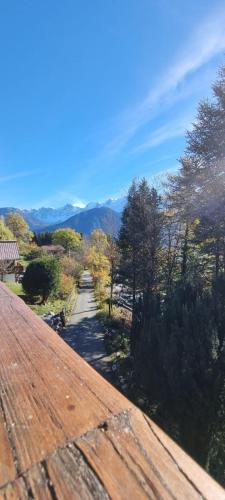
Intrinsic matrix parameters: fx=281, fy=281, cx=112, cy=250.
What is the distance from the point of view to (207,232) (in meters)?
15.6

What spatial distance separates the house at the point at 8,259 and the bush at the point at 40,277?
22.9 ft

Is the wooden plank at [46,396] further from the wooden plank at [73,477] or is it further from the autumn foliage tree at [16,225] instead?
the autumn foliage tree at [16,225]

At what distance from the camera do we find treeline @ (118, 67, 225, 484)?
18.9 ft

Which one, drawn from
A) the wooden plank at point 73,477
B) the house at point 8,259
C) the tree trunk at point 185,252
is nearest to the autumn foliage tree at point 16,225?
the house at point 8,259

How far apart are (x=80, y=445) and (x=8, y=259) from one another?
29.7 m

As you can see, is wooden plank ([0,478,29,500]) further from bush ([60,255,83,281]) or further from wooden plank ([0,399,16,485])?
bush ([60,255,83,281])

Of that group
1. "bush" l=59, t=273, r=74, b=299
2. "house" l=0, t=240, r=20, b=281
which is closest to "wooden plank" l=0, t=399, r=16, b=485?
"bush" l=59, t=273, r=74, b=299

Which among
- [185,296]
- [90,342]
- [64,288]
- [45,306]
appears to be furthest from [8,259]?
[185,296]

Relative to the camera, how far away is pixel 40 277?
69.1 feet

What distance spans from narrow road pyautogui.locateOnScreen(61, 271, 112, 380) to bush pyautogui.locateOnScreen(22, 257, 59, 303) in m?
3.06

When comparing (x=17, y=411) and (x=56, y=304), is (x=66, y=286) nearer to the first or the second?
A: (x=56, y=304)

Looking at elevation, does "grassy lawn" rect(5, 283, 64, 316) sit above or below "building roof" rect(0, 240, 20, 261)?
below

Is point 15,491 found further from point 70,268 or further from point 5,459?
point 70,268

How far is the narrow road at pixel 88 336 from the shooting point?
43.6ft
